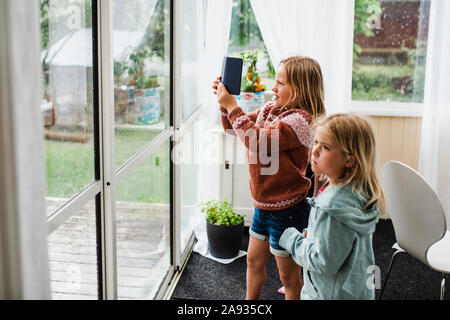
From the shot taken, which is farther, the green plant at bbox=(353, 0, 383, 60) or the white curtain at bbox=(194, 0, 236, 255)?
the green plant at bbox=(353, 0, 383, 60)

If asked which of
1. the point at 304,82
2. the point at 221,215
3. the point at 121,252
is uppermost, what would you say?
the point at 304,82

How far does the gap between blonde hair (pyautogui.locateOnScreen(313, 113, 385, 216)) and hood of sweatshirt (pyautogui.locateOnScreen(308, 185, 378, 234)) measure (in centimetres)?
2

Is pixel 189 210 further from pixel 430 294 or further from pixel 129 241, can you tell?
A: pixel 430 294

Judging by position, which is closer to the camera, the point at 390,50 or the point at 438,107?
the point at 438,107

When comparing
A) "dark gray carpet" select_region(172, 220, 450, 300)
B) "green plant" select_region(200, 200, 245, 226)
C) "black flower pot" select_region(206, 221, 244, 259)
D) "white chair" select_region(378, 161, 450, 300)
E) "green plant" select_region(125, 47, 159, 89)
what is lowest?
"dark gray carpet" select_region(172, 220, 450, 300)

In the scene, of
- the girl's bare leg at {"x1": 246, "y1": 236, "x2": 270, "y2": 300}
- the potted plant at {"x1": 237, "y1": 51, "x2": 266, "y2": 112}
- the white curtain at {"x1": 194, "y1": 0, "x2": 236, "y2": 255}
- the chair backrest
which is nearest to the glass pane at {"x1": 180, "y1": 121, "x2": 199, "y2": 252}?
the white curtain at {"x1": 194, "y1": 0, "x2": 236, "y2": 255}

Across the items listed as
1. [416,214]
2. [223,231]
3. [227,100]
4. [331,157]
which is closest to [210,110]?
[223,231]

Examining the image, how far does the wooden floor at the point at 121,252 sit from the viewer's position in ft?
4.99

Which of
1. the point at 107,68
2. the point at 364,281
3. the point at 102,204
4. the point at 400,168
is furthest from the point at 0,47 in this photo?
the point at 400,168

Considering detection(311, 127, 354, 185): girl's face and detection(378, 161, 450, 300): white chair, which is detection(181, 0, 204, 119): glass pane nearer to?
detection(378, 161, 450, 300): white chair

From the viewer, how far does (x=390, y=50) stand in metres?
3.88

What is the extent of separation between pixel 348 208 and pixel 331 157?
167mm

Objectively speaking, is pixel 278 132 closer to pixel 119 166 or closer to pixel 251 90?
pixel 119 166

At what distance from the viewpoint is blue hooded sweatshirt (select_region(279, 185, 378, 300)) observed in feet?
4.83
